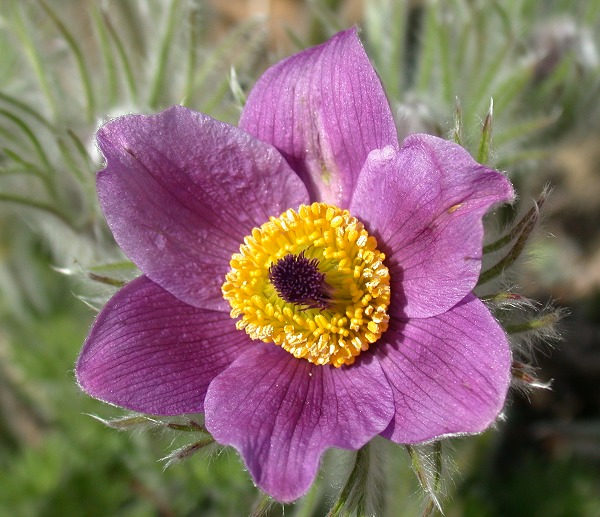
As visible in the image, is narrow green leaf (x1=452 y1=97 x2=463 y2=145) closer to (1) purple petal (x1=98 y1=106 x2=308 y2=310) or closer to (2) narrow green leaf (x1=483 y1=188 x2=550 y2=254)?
(2) narrow green leaf (x1=483 y1=188 x2=550 y2=254)

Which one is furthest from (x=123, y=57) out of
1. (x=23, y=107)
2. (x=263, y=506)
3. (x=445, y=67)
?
(x=263, y=506)

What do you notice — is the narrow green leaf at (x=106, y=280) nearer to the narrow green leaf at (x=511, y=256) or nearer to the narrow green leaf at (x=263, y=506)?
the narrow green leaf at (x=263, y=506)

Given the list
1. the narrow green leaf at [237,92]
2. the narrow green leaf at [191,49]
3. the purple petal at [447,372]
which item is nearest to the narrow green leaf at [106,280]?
the narrow green leaf at [237,92]

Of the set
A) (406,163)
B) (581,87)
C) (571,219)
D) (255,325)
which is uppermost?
(406,163)

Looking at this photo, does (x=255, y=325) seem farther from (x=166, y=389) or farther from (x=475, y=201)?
Answer: (x=475, y=201)

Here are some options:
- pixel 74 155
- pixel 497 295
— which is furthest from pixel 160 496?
pixel 497 295

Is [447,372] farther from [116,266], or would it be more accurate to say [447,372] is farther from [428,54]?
[428,54]
